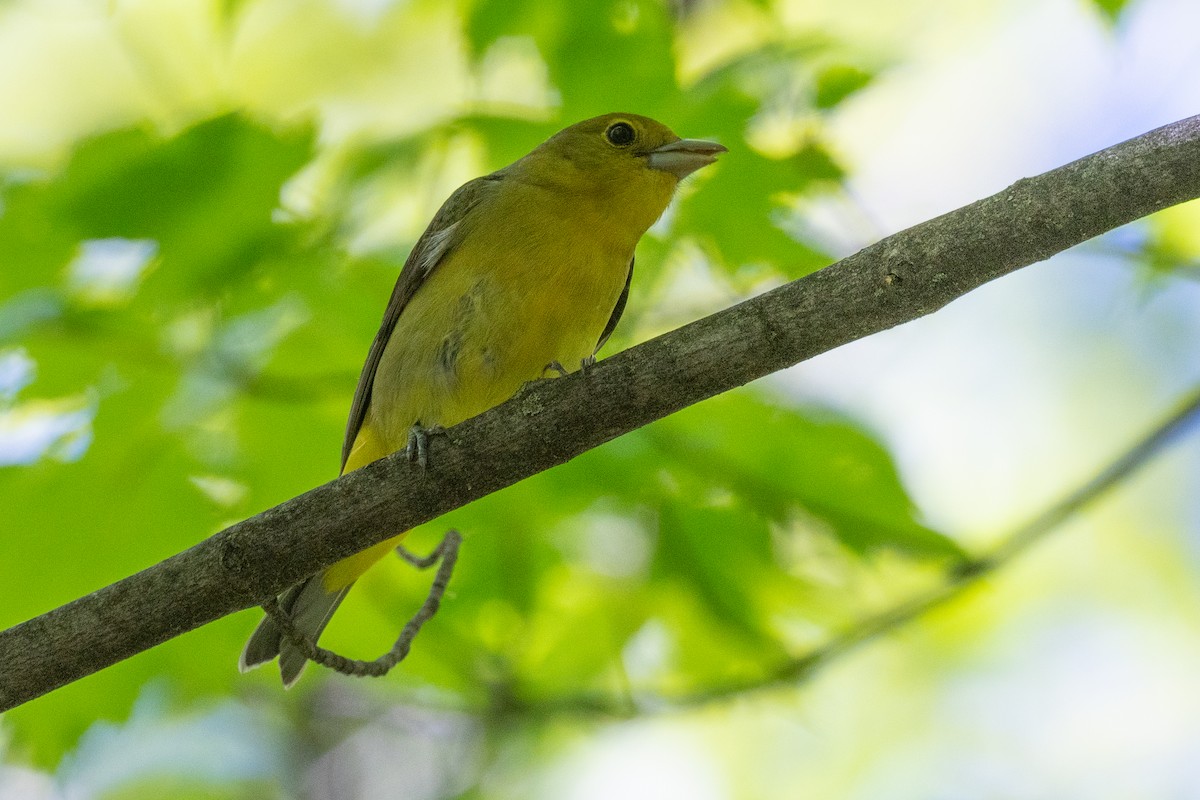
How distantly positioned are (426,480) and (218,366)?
1.13 metres

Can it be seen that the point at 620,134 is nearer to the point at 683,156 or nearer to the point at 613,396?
the point at 683,156

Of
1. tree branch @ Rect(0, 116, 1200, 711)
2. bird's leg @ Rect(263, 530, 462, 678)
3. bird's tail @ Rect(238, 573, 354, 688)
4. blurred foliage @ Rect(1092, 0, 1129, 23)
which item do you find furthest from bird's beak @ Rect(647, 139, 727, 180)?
bird's tail @ Rect(238, 573, 354, 688)

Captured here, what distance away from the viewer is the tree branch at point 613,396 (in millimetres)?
2773

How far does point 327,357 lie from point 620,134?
175 centimetres

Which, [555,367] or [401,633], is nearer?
[401,633]

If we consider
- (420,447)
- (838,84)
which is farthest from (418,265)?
(838,84)

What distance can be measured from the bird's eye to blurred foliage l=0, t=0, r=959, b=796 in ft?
2.90

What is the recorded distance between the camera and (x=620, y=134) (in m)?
5.16

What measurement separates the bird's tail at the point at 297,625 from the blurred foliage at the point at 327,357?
16cm

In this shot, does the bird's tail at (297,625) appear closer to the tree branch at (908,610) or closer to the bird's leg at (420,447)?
the tree branch at (908,610)

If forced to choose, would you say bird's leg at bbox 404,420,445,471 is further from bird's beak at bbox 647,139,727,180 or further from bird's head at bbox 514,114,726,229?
bird's head at bbox 514,114,726,229

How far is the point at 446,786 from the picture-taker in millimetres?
6246

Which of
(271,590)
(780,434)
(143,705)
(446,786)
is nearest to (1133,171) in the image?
(780,434)

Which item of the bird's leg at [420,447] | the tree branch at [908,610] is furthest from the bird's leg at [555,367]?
the tree branch at [908,610]
